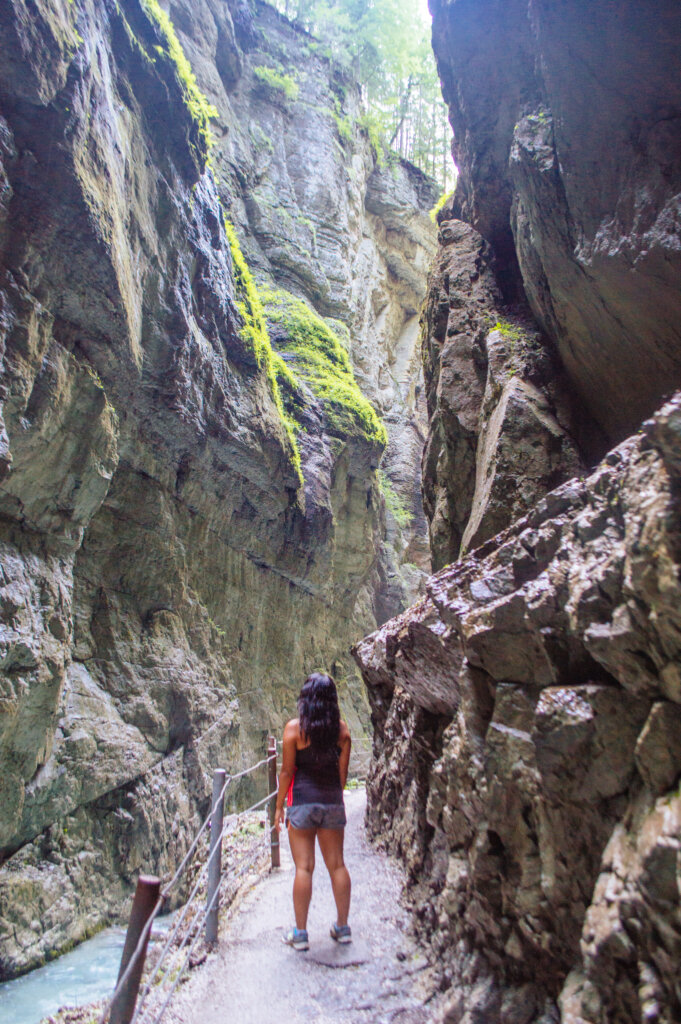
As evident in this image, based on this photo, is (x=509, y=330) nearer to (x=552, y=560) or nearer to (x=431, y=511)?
(x=431, y=511)

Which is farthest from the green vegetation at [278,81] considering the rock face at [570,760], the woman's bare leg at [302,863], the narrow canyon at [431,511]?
the woman's bare leg at [302,863]

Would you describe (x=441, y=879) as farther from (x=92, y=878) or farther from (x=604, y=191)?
(x=92, y=878)

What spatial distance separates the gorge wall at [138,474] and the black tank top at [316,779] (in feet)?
14.6

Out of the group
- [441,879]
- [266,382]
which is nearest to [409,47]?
[266,382]

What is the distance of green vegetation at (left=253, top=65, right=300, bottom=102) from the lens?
2181 centimetres

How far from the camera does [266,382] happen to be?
12484 millimetres

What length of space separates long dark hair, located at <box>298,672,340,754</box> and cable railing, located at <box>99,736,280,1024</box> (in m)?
0.52

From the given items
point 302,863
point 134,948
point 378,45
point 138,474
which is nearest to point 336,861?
point 302,863

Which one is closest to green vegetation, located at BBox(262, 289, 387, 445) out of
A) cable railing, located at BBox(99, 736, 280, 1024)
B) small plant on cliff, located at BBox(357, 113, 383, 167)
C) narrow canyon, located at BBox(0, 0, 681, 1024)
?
narrow canyon, located at BBox(0, 0, 681, 1024)

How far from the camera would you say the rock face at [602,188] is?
418 centimetres

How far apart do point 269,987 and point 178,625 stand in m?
8.29

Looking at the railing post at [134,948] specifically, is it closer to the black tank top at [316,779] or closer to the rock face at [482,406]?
the black tank top at [316,779]

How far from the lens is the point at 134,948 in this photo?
91.1 inches

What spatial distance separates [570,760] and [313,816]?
1969mm
